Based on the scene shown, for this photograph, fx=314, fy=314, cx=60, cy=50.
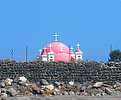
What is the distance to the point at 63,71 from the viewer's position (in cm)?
A: 1706

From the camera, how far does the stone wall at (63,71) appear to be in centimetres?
1698

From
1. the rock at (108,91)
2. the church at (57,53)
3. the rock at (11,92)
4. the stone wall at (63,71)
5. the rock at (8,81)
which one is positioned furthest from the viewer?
the church at (57,53)

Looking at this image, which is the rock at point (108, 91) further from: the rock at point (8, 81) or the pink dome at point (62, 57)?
the pink dome at point (62, 57)

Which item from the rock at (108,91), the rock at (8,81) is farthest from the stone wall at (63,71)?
the rock at (108,91)

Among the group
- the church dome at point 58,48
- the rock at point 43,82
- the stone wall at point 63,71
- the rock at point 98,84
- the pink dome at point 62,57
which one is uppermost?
the church dome at point 58,48

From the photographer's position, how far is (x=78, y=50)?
105 feet

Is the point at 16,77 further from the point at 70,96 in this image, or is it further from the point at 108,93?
the point at 108,93

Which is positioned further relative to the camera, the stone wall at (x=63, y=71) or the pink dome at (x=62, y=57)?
the pink dome at (x=62, y=57)

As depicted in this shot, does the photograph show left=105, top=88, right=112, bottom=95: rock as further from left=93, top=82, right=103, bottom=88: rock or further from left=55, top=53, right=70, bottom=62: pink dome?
left=55, top=53, right=70, bottom=62: pink dome

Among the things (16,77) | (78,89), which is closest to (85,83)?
(78,89)

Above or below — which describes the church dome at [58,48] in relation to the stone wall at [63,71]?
above

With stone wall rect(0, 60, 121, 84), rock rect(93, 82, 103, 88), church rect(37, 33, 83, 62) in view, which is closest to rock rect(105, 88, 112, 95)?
rock rect(93, 82, 103, 88)

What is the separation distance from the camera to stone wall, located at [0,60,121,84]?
55.7 feet

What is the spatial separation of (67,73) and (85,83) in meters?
1.11
